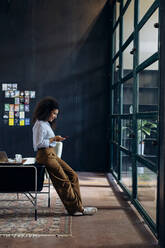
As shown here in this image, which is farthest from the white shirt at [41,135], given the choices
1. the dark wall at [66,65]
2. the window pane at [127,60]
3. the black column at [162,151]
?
the dark wall at [66,65]

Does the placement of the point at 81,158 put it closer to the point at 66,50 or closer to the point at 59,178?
the point at 66,50

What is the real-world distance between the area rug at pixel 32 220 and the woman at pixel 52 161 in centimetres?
22

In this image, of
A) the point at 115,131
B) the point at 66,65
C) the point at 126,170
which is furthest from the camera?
the point at 66,65

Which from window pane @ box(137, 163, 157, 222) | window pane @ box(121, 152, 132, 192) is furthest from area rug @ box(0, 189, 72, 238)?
window pane @ box(121, 152, 132, 192)

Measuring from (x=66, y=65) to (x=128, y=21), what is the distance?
2.45 metres

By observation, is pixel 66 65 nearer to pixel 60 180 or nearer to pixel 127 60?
pixel 127 60

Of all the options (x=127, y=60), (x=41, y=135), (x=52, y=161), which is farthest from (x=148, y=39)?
(x=52, y=161)

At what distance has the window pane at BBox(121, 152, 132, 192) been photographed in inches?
202

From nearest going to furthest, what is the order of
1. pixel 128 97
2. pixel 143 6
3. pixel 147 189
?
pixel 147 189, pixel 143 6, pixel 128 97

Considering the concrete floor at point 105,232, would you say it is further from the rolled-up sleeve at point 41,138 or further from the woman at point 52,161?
the rolled-up sleeve at point 41,138

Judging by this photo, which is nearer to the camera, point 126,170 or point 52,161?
point 52,161

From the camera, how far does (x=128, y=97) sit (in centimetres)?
532

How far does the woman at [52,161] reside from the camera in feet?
13.2

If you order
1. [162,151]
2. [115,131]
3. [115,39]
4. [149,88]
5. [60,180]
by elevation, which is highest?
[115,39]
